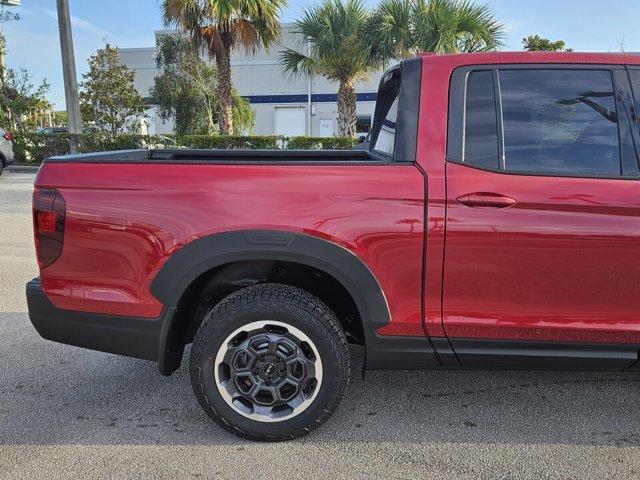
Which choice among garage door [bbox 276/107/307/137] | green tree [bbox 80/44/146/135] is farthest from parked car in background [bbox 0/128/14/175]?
garage door [bbox 276/107/307/137]

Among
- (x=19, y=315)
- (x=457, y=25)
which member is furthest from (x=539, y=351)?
(x=457, y=25)

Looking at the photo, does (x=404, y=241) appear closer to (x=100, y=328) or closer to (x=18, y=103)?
(x=100, y=328)

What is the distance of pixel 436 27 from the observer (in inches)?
528

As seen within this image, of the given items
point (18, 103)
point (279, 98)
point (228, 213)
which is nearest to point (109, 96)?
point (18, 103)

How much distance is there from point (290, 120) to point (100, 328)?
3069 cm

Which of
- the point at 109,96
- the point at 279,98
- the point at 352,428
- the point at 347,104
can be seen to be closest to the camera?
the point at 352,428

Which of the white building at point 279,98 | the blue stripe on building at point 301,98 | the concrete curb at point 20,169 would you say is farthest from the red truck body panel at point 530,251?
the white building at point 279,98

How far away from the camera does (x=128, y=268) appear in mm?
2424

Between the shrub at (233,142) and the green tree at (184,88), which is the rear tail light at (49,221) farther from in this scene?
the green tree at (184,88)

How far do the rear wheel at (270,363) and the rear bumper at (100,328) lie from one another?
20cm

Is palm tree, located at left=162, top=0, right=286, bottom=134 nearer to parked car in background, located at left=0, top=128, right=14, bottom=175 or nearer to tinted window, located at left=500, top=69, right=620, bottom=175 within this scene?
parked car in background, located at left=0, top=128, right=14, bottom=175

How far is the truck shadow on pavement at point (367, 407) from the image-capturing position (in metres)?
2.61

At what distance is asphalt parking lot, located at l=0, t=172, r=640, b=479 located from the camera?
2.35 meters

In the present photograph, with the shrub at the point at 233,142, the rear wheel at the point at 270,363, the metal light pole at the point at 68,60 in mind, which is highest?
the metal light pole at the point at 68,60
